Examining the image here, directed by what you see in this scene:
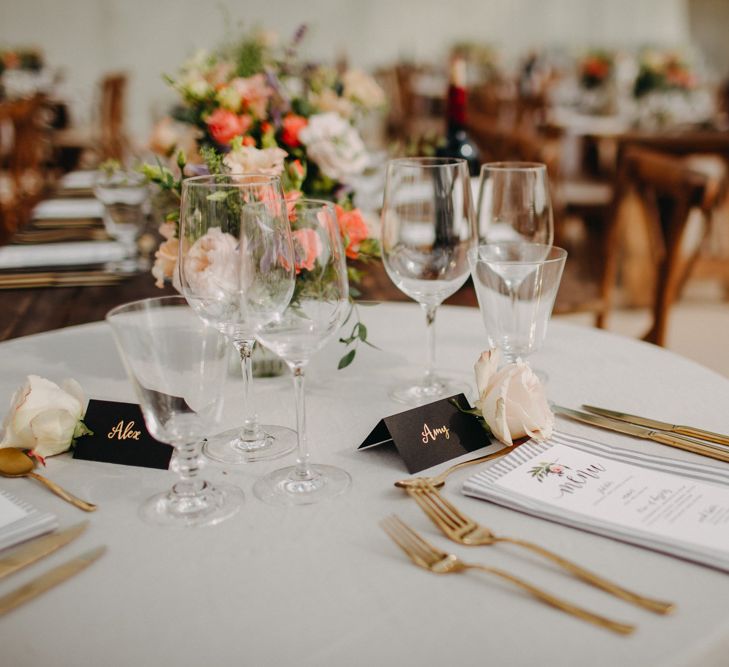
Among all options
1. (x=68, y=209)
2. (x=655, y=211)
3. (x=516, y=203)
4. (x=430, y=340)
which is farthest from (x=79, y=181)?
(x=430, y=340)

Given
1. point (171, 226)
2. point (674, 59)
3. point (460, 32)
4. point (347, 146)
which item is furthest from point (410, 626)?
point (460, 32)

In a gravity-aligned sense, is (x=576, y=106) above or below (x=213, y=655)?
above

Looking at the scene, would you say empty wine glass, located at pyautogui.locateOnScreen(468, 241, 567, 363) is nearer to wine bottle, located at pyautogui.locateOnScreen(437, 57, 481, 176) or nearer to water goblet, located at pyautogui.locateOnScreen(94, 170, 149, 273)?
wine bottle, located at pyautogui.locateOnScreen(437, 57, 481, 176)

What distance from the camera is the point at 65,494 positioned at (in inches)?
31.3

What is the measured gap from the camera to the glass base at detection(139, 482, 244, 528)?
0.75 meters

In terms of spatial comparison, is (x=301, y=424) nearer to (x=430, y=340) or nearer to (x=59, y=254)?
(x=430, y=340)

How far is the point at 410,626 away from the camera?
0.59 m

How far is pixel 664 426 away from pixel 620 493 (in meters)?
0.19

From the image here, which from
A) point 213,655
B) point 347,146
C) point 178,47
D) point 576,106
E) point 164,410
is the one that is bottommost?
point 213,655

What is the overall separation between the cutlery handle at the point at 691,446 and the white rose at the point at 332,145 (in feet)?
2.20

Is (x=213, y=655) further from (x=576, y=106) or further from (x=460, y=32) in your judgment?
(x=460, y=32)

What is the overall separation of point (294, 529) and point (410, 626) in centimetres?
18

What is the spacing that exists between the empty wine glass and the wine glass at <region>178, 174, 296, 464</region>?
0.89 feet

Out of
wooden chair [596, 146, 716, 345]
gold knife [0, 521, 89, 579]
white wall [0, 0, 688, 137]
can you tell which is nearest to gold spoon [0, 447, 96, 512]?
gold knife [0, 521, 89, 579]
